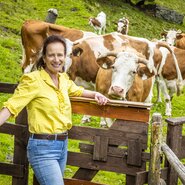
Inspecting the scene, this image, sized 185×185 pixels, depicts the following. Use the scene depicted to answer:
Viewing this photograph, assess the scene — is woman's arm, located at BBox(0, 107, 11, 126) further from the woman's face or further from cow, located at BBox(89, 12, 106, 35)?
cow, located at BBox(89, 12, 106, 35)

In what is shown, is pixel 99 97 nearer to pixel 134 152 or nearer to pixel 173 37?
pixel 134 152

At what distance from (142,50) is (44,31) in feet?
12.8

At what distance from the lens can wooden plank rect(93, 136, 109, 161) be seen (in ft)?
16.2

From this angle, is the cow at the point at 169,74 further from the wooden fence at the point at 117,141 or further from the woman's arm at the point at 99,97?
the woman's arm at the point at 99,97

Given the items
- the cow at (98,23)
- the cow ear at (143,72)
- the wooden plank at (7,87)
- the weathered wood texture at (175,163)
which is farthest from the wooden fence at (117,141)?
the cow at (98,23)

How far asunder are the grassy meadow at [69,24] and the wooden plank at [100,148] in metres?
2.18

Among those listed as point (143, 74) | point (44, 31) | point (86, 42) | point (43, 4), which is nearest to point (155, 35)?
point (43, 4)

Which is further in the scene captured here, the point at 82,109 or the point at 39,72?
the point at 82,109

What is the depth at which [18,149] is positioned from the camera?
17.4 feet

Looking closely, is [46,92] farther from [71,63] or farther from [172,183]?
[71,63]

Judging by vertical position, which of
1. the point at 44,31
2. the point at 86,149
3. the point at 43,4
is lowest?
the point at 86,149

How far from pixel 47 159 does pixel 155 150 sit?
1181mm

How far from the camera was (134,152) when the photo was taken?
4855mm

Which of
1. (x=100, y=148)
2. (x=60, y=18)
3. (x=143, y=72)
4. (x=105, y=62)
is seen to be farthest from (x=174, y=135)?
(x=60, y=18)
